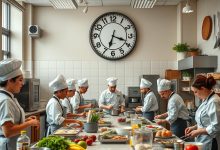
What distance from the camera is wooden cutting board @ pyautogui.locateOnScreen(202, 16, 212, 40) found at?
274 inches

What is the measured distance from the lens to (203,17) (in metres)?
7.56

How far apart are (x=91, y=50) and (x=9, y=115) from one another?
5644 mm

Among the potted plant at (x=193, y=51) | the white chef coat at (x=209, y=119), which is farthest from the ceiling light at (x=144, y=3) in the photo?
the white chef coat at (x=209, y=119)

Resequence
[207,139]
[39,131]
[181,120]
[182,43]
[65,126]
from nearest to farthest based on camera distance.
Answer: [207,139] < [65,126] < [181,120] < [39,131] < [182,43]

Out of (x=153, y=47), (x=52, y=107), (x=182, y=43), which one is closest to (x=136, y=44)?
(x=153, y=47)

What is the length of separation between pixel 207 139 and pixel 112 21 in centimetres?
527

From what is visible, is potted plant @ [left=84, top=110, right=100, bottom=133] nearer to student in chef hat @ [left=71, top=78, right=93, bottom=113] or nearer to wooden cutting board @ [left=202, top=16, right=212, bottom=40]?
student in chef hat @ [left=71, top=78, right=93, bottom=113]

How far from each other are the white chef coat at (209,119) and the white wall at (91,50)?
4.72 m

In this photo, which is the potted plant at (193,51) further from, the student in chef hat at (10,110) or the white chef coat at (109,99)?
the student in chef hat at (10,110)

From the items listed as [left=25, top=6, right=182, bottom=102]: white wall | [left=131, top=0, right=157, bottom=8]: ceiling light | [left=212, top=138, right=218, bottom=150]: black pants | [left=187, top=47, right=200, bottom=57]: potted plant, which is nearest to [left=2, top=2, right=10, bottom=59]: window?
[left=25, top=6, right=182, bottom=102]: white wall

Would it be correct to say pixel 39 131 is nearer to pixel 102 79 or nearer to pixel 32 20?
pixel 102 79

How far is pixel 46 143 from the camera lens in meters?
2.43

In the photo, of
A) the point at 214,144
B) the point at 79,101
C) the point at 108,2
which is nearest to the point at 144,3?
the point at 108,2

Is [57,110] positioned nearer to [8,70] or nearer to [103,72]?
[8,70]
